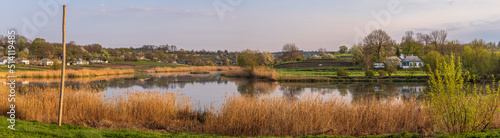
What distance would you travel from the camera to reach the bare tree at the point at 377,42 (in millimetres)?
55812

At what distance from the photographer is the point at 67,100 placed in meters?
11.7

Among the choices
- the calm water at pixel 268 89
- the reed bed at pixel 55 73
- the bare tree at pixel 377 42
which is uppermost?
the bare tree at pixel 377 42

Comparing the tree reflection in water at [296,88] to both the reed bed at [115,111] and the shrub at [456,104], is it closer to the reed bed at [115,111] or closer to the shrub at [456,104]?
the reed bed at [115,111]

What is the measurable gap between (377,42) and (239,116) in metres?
52.2

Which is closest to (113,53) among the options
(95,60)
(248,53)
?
(95,60)

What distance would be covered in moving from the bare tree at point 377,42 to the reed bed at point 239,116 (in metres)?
48.5

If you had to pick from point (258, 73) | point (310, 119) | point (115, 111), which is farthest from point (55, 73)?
point (310, 119)

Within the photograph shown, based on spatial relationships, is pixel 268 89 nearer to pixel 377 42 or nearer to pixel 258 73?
pixel 258 73

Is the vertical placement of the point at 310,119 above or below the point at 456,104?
below

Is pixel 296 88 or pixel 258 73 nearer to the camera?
pixel 296 88

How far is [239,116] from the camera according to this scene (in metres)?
9.56

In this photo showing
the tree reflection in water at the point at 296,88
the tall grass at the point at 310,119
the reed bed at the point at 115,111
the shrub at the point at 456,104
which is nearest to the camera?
the shrub at the point at 456,104

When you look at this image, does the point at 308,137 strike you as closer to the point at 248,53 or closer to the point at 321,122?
the point at 321,122

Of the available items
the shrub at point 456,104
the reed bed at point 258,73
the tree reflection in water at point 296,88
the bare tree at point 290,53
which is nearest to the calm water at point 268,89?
the tree reflection in water at point 296,88
